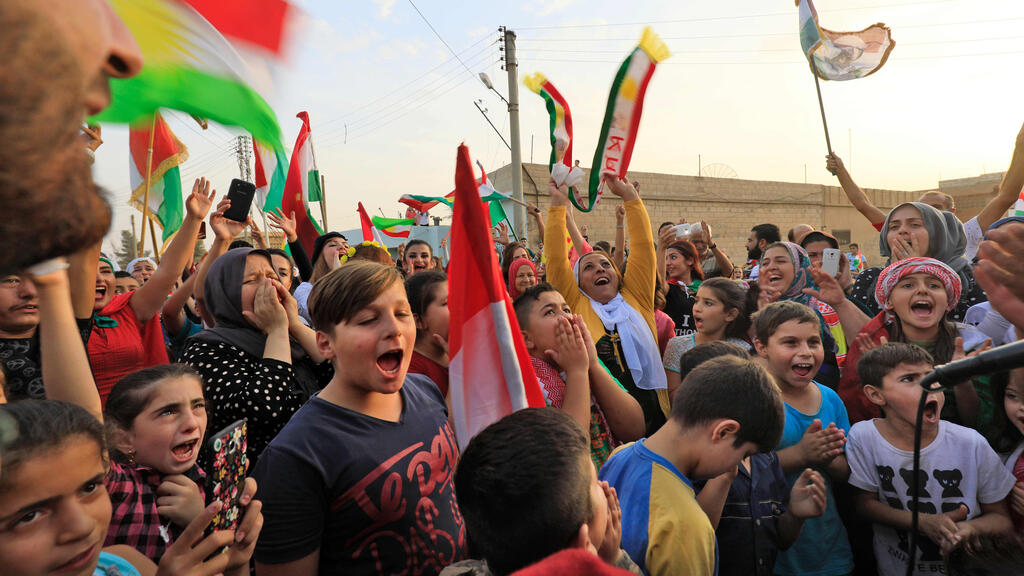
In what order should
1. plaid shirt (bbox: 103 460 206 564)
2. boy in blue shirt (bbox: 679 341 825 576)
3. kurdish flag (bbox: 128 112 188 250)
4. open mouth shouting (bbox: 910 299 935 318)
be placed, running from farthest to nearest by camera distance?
kurdish flag (bbox: 128 112 188 250) < open mouth shouting (bbox: 910 299 935 318) < boy in blue shirt (bbox: 679 341 825 576) < plaid shirt (bbox: 103 460 206 564)

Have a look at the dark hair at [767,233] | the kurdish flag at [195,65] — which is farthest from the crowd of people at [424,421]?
the dark hair at [767,233]

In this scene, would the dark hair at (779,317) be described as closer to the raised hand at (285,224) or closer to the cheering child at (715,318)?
the cheering child at (715,318)

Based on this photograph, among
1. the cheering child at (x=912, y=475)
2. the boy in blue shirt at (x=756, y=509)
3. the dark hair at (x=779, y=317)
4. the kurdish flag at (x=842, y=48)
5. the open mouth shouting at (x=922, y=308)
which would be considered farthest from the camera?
the kurdish flag at (x=842, y=48)

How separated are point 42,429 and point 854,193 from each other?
530cm

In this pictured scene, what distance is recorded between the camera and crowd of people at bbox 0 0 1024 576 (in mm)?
1050

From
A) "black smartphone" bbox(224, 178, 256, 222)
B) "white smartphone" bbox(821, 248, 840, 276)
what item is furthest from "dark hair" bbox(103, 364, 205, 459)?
"white smartphone" bbox(821, 248, 840, 276)

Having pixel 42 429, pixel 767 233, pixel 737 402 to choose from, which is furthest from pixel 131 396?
pixel 767 233

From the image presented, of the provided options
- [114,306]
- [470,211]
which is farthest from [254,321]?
[470,211]

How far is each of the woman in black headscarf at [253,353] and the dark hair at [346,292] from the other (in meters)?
0.54

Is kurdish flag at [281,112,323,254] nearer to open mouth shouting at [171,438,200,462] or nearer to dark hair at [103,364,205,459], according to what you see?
dark hair at [103,364,205,459]

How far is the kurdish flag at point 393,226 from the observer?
34.9 ft

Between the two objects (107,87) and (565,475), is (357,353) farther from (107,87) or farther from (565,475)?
(107,87)

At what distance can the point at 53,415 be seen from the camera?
47.9 inches

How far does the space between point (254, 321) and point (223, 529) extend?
1.28 m
